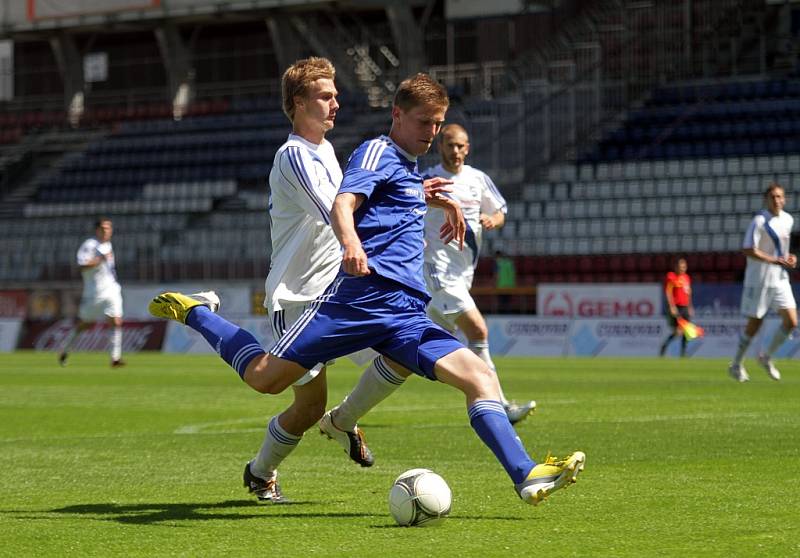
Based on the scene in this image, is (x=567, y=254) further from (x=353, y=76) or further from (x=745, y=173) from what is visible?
(x=353, y=76)

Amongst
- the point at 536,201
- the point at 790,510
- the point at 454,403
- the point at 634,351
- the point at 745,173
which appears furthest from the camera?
the point at 536,201

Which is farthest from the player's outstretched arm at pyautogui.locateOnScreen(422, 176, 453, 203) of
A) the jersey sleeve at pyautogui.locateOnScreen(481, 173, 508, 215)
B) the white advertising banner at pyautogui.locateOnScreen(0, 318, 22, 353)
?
the white advertising banner at pyautogui.locateOnScreen(0, 318, 22, 353)

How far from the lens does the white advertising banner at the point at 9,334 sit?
34.9 m

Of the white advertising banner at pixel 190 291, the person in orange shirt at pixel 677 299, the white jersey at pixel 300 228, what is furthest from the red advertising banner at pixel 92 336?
the white jersey at pixel 300 228

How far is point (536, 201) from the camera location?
33.3 m

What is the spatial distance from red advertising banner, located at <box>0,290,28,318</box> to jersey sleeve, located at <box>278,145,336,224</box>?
30.4 m

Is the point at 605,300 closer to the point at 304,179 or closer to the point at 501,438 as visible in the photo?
the point at 304,179

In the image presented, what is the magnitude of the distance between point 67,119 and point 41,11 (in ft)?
12.6

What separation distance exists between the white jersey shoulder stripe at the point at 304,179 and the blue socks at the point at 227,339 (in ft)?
2.19

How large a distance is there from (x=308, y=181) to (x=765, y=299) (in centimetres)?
1241

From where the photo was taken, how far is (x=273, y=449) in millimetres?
6832

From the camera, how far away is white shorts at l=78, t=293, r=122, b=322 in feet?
79.2

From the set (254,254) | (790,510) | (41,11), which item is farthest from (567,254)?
(790,510)

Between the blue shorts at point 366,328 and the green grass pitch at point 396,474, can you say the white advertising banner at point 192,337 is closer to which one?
the green grass pitch at point 396,474
